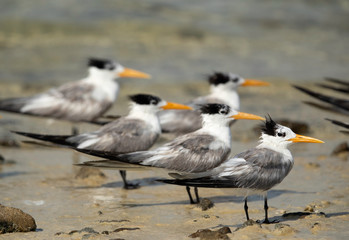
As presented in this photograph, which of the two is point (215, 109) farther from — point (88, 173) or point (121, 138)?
point (88, 173)

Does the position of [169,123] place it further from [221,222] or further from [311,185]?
[221,222]

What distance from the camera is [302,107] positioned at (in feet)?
33.0

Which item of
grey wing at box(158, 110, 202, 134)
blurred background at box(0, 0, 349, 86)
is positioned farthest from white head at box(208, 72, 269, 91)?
blurred background at box(0, 0, 349, 86)

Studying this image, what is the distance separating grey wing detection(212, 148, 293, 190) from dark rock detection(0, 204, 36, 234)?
1.26 meters

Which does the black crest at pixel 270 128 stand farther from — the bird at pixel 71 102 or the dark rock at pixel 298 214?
the bird at pixel 71 102

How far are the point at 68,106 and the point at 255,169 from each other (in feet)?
13.1

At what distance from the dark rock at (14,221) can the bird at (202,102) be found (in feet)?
9.29

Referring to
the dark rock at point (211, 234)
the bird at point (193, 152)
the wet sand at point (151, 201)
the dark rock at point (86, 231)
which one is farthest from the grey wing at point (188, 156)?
the dark rock at point (211, 234)

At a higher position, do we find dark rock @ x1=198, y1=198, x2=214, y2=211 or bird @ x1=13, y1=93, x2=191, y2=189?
bird @ x1=13, y1=93, x2=191, y2=189

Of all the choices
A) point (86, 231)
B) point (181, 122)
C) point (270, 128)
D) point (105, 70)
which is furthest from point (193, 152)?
point (105, 70)

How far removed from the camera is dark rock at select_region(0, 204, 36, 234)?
433cm

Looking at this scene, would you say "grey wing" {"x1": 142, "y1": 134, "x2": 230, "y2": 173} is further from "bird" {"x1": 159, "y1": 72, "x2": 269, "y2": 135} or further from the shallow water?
"bird" {"x1": 159, "y1": 72, "x2": 269, "y2": 135}

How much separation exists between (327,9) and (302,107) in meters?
7.45

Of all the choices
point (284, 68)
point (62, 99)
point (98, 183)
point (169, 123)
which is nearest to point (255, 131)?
point (169, 123)
